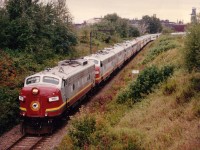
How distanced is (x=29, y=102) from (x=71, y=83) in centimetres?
333

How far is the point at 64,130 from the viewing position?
732 inches

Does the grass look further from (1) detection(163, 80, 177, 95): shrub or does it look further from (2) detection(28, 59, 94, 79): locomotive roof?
(2) detection(28, 59, 94, 79): locomotive roof

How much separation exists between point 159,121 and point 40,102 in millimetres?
5921

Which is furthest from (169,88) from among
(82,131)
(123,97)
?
(82,131)

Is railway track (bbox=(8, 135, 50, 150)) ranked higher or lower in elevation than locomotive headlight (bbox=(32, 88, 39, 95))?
lower

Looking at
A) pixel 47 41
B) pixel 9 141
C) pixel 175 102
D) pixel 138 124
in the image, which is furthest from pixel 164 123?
pixel 47 41

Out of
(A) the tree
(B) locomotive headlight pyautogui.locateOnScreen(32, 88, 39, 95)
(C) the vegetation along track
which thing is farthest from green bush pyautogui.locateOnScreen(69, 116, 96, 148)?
(A) the tree

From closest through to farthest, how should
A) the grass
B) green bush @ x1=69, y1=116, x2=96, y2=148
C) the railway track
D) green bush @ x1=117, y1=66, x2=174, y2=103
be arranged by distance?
the grass < green bush @ x1=69, y1=116, x2=96, y2=148 < the railway track < green bush @ x1=117, y1=66, x2=174, y2=103

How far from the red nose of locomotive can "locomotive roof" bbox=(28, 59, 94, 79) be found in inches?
54.7

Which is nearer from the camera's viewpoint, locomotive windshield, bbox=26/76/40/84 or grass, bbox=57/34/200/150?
grass, bbox=57/34/200/150

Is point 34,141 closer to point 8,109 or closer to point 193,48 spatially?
point 8,109

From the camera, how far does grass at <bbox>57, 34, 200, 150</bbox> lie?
12.5 m

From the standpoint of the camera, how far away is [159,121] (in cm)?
1535

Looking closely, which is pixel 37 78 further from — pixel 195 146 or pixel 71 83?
pixel 195 146
